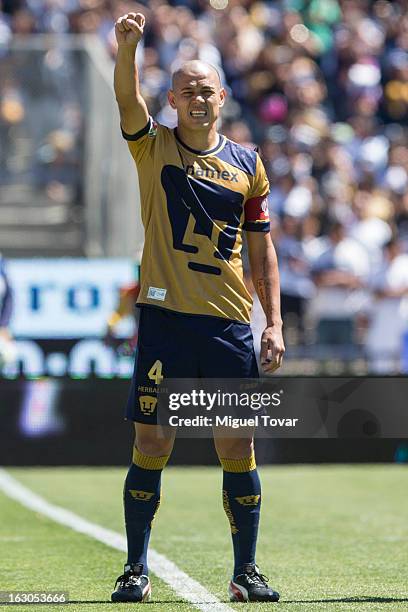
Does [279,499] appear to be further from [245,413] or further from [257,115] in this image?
[257,115]

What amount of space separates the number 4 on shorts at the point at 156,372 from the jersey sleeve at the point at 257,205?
72 centimetres

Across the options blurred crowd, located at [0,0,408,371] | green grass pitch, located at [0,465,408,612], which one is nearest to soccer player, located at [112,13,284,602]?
green grass pitch, located at [0,465,408,612]

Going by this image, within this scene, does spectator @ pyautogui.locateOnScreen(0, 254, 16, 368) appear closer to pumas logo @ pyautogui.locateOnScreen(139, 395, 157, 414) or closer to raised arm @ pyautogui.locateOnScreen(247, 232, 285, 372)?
raised arm @ pyautogui.locateOnScreen(247, 232, 285, 372)

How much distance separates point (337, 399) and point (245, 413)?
180 inches

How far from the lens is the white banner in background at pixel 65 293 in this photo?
14148 millimetres

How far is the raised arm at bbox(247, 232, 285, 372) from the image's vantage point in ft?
18.7

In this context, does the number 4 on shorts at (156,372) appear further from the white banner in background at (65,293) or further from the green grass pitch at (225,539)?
the white banner in background at (65,293)

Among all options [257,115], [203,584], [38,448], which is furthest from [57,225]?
[203,584]

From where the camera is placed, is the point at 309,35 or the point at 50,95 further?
the point at 309,35

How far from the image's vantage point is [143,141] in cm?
570

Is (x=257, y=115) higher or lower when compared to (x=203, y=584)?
higher

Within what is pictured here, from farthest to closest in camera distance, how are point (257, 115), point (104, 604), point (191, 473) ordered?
point (257, 115), point (191, 473), point (104, 604)

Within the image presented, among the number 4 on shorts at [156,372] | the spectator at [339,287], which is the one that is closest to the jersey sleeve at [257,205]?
the number 4 on shorts at [156,372]

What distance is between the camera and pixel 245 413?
221 inches
